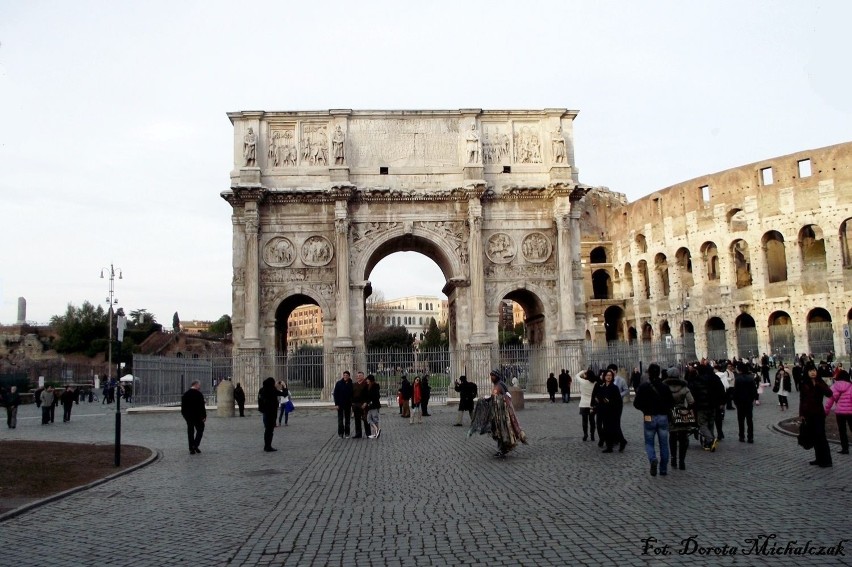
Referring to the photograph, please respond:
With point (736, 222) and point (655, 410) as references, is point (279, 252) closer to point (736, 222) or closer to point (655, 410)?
point (655, 410)

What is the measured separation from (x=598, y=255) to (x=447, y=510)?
50.6 meters

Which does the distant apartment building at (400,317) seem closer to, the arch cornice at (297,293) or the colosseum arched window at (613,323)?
the colosseum arched window at (613,323)

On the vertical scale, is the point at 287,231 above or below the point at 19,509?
above

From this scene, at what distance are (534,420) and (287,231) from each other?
45.2ft

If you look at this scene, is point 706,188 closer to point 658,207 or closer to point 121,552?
point 658,207

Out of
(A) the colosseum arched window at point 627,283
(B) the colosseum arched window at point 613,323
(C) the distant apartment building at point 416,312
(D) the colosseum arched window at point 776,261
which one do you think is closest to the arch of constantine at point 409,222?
(D) the colosseum arched window at point 776,261

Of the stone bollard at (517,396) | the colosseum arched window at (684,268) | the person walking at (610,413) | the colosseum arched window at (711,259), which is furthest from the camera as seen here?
the colosseum arched window at (684,268)

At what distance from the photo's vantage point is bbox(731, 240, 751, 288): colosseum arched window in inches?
1686

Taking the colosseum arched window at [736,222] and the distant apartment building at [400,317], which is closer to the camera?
the colosseum arched window at [736,222]

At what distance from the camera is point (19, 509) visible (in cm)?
788

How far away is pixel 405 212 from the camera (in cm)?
2838

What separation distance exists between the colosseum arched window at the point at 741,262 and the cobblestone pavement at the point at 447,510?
32.4m

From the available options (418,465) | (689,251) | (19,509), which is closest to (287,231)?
(418,465)

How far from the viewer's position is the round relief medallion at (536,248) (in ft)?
94.5
